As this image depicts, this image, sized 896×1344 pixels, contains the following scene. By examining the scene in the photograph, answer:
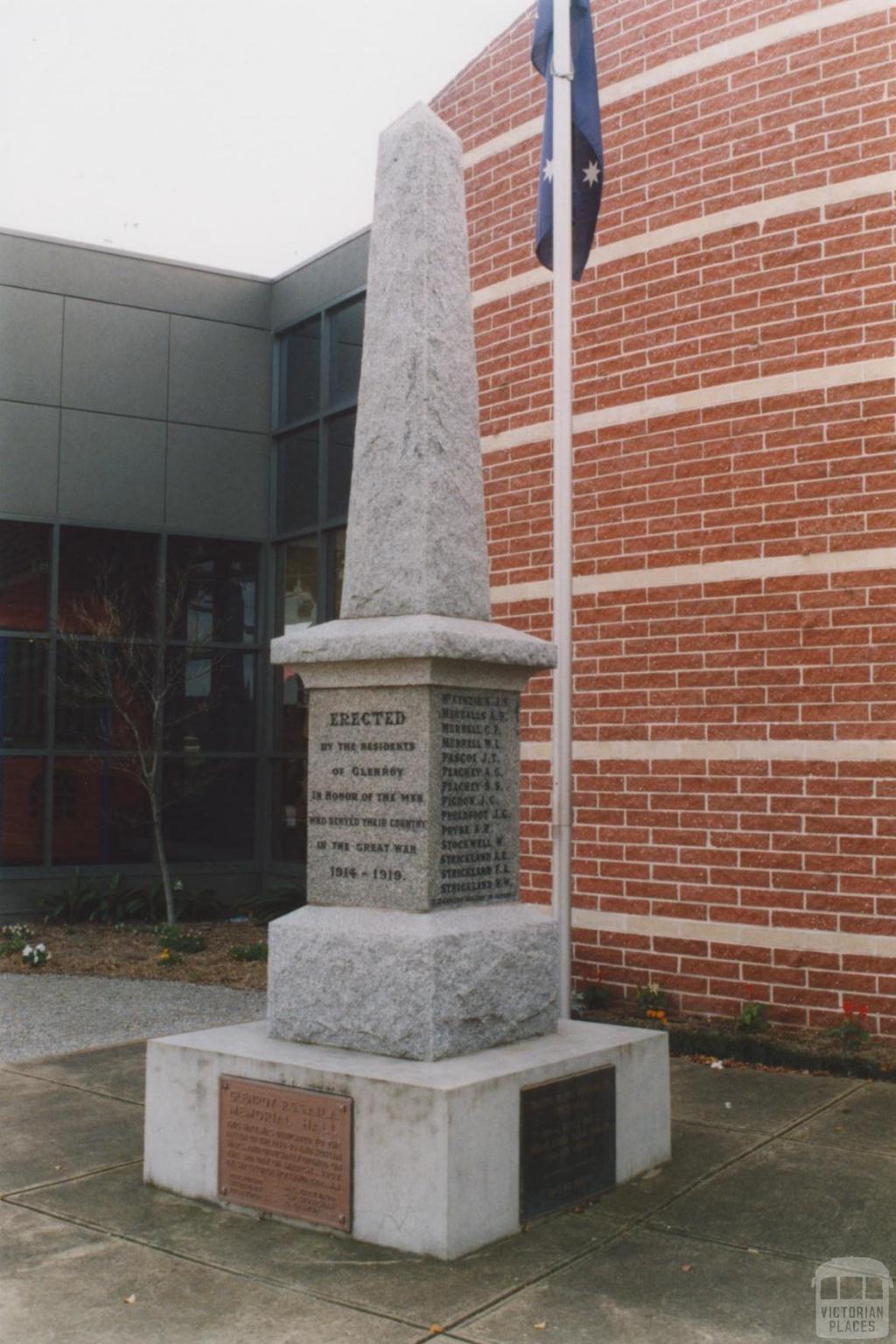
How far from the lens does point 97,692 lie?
13.5m

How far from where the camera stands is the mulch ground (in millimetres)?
10773

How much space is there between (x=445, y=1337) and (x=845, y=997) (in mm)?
4411

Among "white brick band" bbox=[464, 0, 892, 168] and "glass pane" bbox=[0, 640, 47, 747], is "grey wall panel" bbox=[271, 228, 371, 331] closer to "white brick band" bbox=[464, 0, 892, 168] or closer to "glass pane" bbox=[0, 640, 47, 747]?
"white brick band" bbox=[464, 0, 892, 168]

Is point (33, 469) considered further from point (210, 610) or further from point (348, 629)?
point (348, 629)

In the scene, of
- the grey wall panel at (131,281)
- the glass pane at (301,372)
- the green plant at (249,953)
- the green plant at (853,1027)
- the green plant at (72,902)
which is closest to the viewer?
the green plant at (853,1027)

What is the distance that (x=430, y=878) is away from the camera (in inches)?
195

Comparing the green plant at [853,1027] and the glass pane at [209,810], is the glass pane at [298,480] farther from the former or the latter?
the green plant at [853,1027]

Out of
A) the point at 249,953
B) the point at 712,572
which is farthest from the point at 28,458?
the point at 712,572

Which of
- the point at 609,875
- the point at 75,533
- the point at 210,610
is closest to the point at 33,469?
the point at 75,533

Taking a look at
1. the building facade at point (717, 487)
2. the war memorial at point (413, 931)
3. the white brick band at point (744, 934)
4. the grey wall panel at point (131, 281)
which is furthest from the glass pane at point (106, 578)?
the war memorial at point (413, 931)

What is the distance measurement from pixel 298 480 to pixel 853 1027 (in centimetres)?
948

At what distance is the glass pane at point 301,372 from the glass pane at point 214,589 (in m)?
1.62

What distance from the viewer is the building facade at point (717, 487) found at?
769 centimetres

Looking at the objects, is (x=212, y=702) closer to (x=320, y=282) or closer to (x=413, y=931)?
(x=320, y=282)
